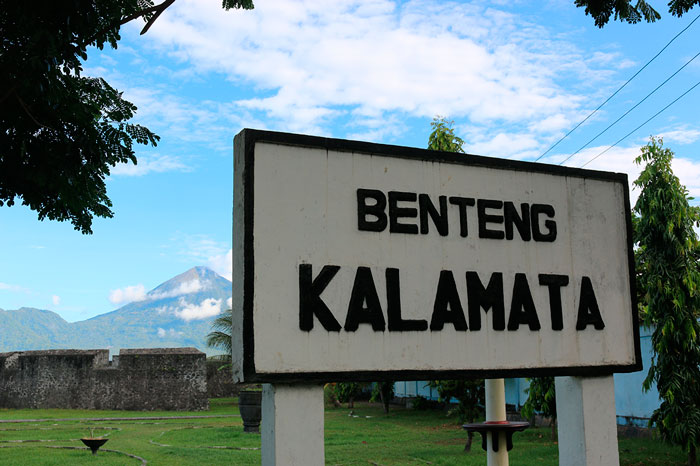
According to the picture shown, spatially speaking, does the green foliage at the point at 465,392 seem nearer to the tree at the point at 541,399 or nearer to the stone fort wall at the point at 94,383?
the tree at the point at 541,399

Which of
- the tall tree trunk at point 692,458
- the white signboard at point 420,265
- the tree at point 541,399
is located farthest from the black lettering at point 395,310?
the tree at point 541,399

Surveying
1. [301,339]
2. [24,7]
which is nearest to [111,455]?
[24,7]

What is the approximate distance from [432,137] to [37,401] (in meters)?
21.7

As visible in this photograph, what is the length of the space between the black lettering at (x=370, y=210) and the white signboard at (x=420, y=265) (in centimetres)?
1

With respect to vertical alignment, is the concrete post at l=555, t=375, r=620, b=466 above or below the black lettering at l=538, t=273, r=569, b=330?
below

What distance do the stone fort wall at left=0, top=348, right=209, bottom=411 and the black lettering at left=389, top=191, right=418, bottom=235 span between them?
25.8m

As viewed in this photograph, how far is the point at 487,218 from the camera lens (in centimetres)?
471

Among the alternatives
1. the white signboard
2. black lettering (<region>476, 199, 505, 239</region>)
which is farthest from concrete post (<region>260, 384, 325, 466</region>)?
black lettering (<region>476, 199, 505, 239</region>)

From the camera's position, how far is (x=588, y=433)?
4770 mm

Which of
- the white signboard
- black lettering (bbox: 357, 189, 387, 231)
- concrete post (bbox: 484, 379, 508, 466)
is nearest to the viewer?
the white signboard

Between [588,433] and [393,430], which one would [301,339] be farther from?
[393,430]

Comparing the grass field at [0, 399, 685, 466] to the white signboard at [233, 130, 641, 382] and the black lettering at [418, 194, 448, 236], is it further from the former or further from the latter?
the black lettering at [418, 194, 448, 236]

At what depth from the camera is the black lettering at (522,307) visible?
4637 mm

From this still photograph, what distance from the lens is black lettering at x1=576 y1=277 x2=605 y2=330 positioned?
4.88 metres
